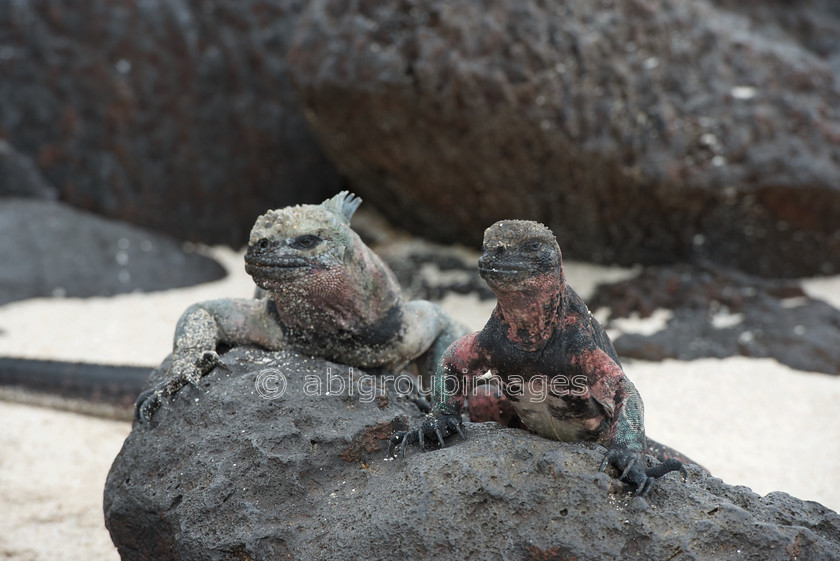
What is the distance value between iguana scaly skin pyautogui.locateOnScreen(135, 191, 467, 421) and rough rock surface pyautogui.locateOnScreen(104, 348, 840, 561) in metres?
0.15

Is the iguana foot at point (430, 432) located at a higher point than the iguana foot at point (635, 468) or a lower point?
lower

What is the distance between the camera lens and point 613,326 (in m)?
5.70

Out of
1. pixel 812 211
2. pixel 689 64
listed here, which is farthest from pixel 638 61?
pixel 812 211

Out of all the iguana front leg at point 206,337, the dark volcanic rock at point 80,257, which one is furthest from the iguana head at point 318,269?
the dark volcanic rock at point 80,257

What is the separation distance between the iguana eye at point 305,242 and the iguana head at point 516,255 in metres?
0.75

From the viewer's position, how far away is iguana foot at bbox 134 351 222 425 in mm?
2877

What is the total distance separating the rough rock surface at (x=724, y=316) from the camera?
530 centimetres

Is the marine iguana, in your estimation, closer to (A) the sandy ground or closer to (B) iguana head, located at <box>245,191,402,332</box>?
(B) iguana head, located at <box>245,191,402,332</box>

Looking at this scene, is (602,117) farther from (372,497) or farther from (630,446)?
(372,497)

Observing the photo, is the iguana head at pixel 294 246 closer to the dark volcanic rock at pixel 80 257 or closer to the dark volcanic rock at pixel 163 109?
the dark volcanic rock at pixel 80 257

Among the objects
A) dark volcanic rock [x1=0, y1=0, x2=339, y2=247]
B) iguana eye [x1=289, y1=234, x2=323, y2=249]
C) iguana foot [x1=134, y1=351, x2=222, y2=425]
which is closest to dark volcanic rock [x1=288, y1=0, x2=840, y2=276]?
dark volcanic rock [x1=0, y1=0, x2=339, y2=247]

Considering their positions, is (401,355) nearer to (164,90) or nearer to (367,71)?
(367,71)

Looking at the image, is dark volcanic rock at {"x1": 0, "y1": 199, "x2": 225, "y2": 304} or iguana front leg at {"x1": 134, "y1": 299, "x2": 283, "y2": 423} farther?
dark volcanic rock at {"x1": 0, "y1": 199, "x2": 225, "y2": 304}

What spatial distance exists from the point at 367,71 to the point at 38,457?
338 centimetres
